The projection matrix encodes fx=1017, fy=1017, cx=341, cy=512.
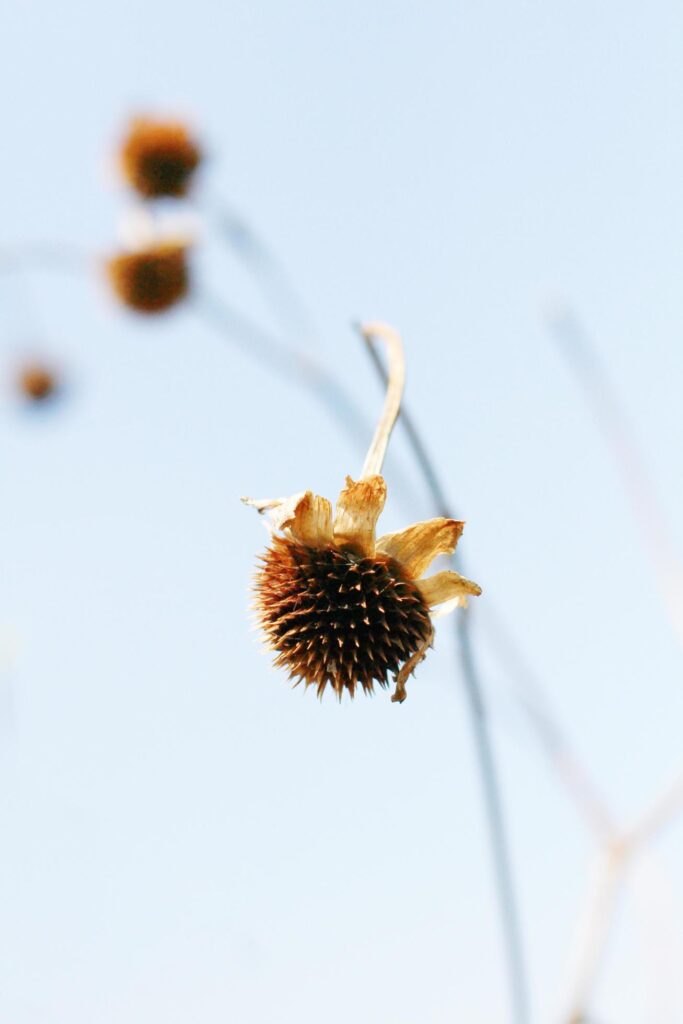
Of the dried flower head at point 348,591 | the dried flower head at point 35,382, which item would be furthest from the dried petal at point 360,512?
the dried flower head at point 35,382

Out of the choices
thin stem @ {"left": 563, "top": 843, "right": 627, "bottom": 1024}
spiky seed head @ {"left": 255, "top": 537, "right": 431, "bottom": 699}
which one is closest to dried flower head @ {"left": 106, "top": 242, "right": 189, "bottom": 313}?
spiky seed head @ {"left": 255, "top": 537, "right": 431, "bottom": 699}

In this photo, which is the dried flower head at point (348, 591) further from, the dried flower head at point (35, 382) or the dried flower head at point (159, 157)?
the dried flower head at point (35, 382)

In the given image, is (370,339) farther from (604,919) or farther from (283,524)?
(604,919)

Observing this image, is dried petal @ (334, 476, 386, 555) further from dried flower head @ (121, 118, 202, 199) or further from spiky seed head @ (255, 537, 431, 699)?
dried flower head @ (121, 118, 202, 199)

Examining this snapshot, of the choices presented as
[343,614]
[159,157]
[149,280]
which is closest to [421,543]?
[343,614]

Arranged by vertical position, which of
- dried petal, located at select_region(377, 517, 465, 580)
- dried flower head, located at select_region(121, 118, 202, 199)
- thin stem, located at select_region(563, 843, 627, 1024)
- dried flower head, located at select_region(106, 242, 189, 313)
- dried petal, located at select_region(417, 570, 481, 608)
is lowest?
thin stem, located at select_region(563, 843, 627, 1024)

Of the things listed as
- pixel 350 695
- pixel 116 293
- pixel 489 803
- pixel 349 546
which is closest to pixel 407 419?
pixel 349 546
